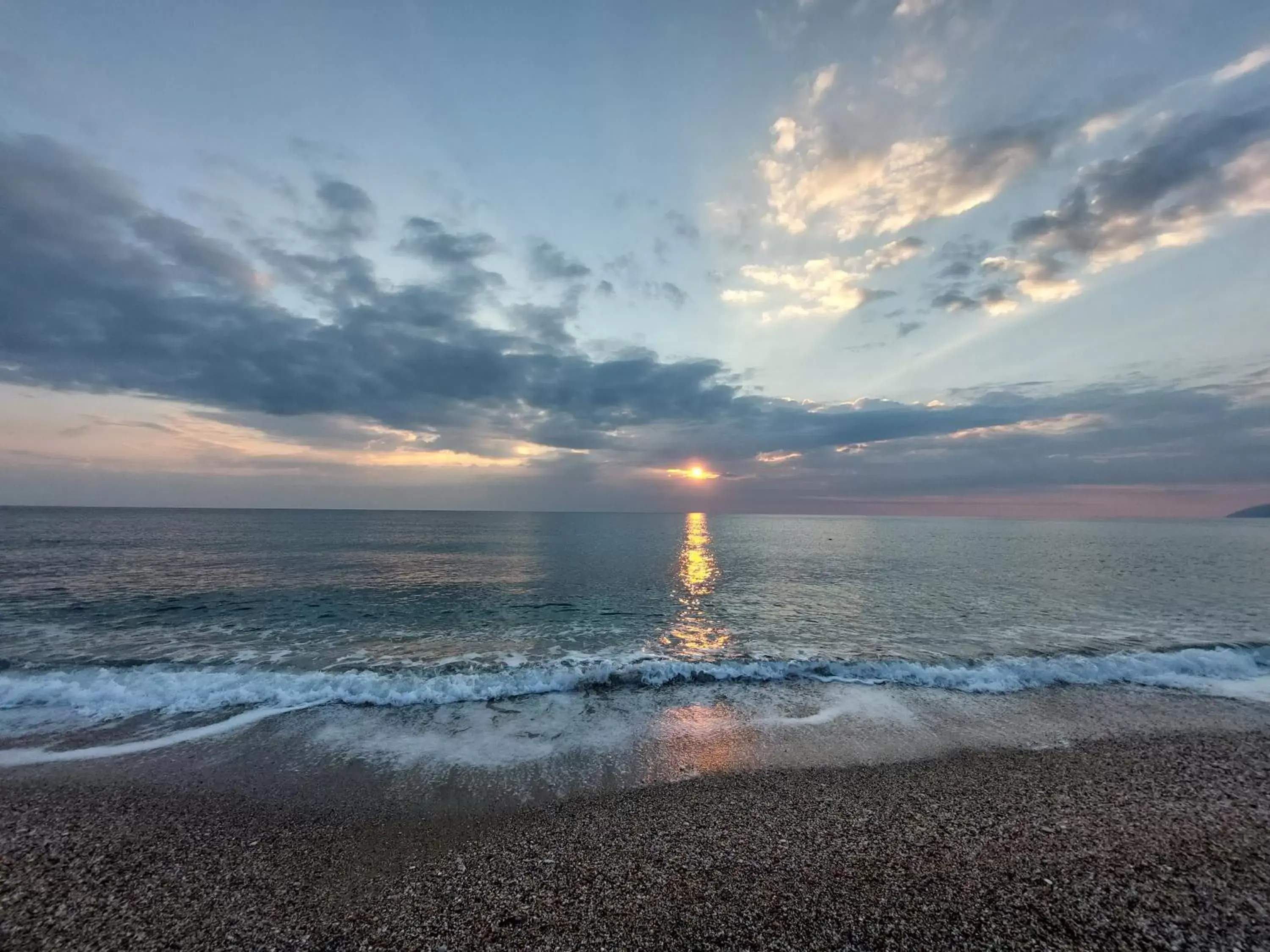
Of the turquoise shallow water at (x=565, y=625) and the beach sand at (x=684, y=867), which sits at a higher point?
the beach sand at (x=684, y=867)

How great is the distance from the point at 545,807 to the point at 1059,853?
834 centimetres

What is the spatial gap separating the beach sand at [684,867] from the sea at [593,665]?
5.54 ft

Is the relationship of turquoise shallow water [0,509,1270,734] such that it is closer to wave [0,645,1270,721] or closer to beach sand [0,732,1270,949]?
wave [0,645,1270,721]

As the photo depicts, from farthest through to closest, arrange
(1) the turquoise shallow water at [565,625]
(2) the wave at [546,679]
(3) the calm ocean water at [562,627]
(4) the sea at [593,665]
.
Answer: (1) the turquoise shallow water at [565,625]
(3) the calm ocean water at [562,627]
(2) the wave at [546,679]
(4) the sea at [593,665]

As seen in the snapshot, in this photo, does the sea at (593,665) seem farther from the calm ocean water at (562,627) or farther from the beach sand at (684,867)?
the beach sand at (684,867)

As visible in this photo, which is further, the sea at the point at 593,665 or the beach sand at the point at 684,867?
→ the sea at the point at 593,665

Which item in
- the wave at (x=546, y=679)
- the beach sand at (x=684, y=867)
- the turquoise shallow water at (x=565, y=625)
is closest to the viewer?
the beach sand at (x=684, y=867)

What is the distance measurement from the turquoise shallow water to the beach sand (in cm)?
675

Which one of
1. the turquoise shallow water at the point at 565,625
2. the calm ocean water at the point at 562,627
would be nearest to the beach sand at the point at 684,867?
the calm ocean water at the point at 562,627

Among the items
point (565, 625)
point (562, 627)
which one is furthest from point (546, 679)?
point (565, 625)

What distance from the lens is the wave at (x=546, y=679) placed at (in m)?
15.0

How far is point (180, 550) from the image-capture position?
61312 millimetres

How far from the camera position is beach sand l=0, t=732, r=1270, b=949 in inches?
247

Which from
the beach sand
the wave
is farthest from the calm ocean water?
the beach sand
